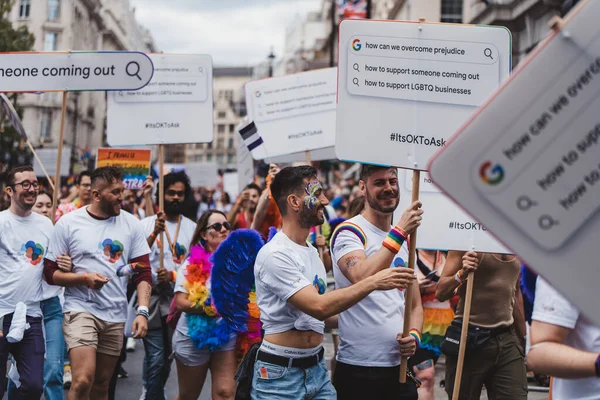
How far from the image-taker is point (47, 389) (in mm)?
6336

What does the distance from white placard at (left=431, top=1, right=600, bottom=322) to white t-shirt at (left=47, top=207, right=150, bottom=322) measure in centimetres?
425

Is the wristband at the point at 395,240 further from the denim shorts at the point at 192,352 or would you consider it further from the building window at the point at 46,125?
the building window at the point at 46,125

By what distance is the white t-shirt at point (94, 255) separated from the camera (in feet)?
20.1

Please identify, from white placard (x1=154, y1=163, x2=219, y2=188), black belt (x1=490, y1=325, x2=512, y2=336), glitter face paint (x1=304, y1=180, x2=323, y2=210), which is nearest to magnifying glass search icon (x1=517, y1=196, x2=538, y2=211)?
glitter face paint (x1=304, y1=180, x2=323, y2=210)

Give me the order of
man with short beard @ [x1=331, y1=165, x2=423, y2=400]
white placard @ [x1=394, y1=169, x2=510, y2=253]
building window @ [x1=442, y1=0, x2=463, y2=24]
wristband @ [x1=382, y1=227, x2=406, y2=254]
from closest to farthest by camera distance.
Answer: wristband @ [x1=382, y1=227, x2=406, y2=254]
man with short beard @ [x1=331, y1=165, x2=423, y2=400]
white placard @ [x1=394, y1=169, x2=510, y2=253]
building window @ [x1=442, y1=0, x2=463, y2=24]

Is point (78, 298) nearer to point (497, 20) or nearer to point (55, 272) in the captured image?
point (55, 272)

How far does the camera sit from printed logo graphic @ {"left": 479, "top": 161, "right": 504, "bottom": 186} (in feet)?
7.57

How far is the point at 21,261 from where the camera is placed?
20.7 ft

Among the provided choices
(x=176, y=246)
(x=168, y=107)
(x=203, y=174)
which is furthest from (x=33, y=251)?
(x=203, y=174)

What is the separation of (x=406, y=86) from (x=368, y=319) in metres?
1.28

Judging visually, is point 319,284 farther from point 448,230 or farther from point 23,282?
point 23,282

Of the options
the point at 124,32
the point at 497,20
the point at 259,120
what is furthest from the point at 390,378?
the point at 124,32

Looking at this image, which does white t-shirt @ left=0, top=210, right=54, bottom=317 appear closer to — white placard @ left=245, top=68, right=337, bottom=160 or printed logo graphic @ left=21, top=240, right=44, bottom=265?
printed logo graphic @ left=21, top=240, right=44, bottom=265

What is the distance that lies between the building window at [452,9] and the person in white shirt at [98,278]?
124 feet
